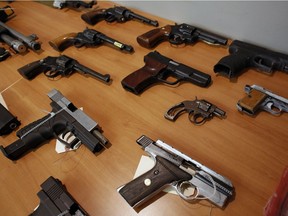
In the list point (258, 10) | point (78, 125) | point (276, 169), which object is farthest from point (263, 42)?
point (78, 125)

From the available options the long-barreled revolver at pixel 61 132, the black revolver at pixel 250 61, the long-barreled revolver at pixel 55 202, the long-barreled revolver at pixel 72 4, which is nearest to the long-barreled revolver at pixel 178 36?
the black revolver at pixel 250 61

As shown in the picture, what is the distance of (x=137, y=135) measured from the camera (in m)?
0.96

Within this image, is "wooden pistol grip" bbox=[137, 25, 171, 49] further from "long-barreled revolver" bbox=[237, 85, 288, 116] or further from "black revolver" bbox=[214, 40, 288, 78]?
"long-barreled revolver" bbox=[237, 85, 288, 116]

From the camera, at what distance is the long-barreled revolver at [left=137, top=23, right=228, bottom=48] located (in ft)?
4.01

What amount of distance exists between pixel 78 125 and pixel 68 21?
1.08 metres

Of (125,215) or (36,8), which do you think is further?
(36,8)

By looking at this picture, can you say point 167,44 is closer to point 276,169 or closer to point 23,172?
point 276,169

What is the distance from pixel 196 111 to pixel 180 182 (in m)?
0.31

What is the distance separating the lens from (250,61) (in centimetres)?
106

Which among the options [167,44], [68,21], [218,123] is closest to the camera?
[218,123]

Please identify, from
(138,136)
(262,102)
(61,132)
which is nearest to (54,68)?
(61,132)

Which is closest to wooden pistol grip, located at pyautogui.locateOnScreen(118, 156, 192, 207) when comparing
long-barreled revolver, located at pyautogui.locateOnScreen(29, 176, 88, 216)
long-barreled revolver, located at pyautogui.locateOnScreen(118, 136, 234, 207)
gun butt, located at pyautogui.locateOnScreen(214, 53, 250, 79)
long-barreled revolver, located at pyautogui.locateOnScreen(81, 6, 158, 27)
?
long-barreled revolver, located at pyautogui.locateOnScreen(118, 136, 234, 207)

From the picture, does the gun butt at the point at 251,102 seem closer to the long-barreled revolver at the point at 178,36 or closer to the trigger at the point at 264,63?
the trigger at the point at 264,63

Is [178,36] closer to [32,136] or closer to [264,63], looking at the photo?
[264,63]
